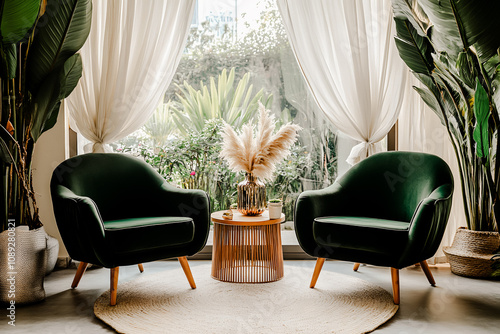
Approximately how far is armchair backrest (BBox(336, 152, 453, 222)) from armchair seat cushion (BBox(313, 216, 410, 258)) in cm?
22

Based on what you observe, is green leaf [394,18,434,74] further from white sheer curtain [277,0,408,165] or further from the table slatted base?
the table slatted base

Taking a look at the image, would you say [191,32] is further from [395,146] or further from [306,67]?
[395,146]

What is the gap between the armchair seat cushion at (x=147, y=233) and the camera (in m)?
2.46

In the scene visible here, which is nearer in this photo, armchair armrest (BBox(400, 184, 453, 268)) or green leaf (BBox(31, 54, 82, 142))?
armchair armrest (BBox(400, 184, 453, 268))

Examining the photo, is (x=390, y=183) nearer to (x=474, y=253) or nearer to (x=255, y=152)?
(x=474, y=253)

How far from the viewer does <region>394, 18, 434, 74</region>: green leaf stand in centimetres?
315

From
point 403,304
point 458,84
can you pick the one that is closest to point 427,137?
point 458,84

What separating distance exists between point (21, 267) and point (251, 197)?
1.42 m

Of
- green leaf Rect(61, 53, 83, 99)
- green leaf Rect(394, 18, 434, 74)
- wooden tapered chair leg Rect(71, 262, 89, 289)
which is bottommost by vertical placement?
wooden tapered chair leg Rect(71, 262, 89, 289)

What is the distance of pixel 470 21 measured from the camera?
2494mm

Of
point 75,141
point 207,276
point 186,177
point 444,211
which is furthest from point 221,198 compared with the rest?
point 444,211

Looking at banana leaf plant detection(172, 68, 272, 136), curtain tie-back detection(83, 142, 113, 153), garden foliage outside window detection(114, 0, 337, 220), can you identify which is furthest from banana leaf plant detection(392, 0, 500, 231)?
curtain tie-back detection(83, 142, 113, 153)

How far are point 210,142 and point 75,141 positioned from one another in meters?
1.05

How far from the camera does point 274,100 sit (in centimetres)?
379
